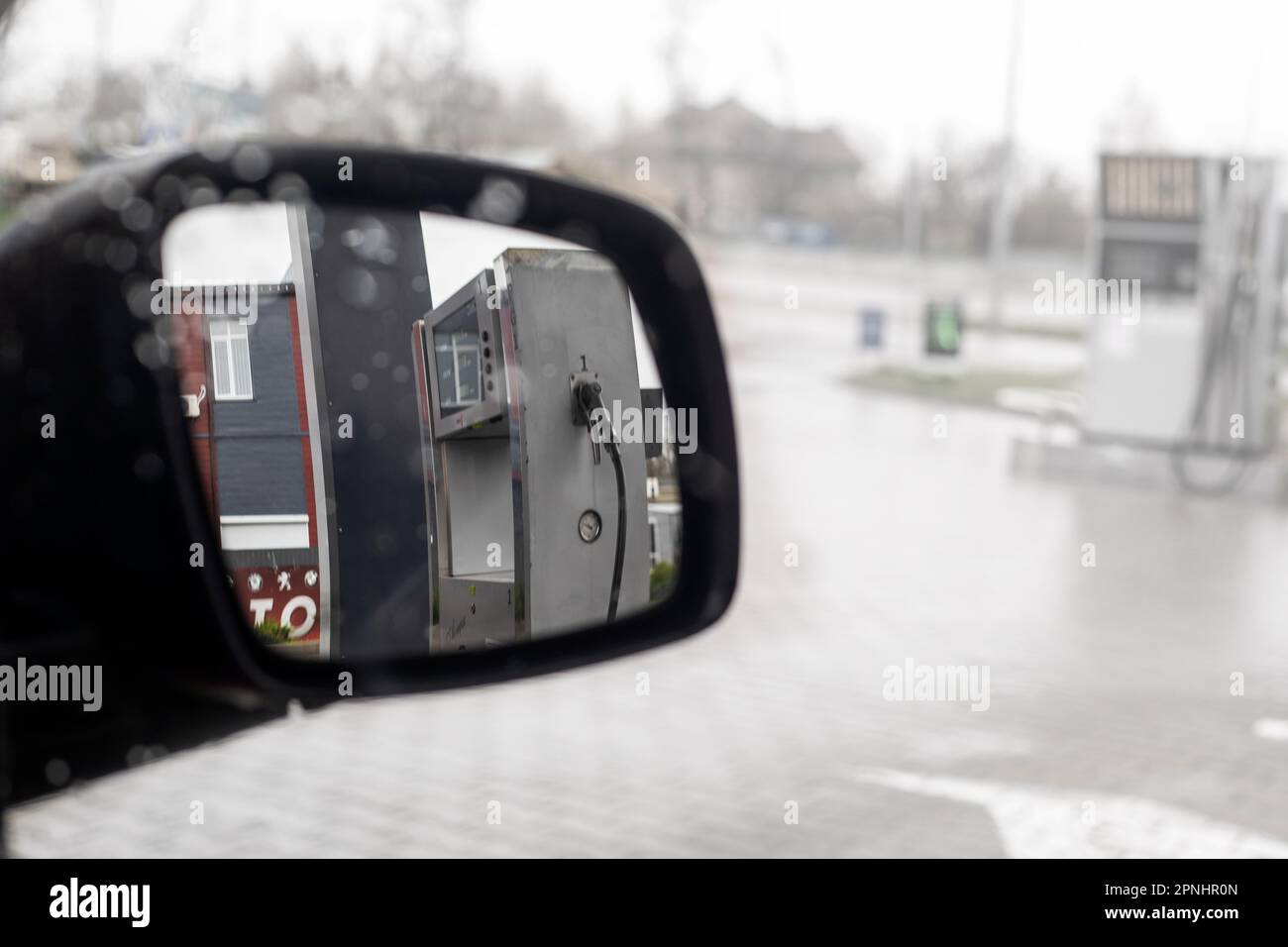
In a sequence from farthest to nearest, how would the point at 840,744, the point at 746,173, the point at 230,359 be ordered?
the point at 746,173 < the point at 840,744 < the point at 230,359

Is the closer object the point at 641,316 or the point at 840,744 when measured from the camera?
the point at 641,316

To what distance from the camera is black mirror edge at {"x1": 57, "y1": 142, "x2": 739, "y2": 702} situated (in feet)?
3.87

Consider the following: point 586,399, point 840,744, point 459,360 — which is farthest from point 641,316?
point 840,744

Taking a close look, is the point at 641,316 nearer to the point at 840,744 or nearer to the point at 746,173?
the point at 840,744

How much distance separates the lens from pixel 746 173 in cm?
3497

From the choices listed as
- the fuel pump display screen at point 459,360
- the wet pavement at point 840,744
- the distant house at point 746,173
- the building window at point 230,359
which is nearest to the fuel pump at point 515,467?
the fuel pump display screen at point 459,360

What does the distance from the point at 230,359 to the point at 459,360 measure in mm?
233

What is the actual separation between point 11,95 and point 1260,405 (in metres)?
11.1

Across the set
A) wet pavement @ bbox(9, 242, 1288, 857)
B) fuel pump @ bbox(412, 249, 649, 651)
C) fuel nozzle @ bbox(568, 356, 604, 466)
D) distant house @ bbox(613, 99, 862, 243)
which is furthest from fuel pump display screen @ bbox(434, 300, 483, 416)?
distant house @ bbox(613, 99, 862, 243)

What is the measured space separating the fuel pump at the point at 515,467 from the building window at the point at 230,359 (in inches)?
6.7

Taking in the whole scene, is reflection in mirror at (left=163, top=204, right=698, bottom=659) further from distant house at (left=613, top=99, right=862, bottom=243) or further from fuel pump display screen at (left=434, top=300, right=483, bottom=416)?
distant house at (left=613, top=99, right=862, bottom=243)

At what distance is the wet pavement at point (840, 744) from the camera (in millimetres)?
4605

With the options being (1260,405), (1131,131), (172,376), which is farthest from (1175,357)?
(1131,131)

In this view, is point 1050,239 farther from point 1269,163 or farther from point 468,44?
point 1269,163
